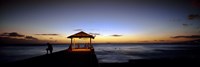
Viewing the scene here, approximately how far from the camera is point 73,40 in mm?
21750

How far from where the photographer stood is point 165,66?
13.0 metres

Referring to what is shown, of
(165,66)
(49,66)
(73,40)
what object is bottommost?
(165,66)

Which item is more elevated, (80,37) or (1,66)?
(80,37)

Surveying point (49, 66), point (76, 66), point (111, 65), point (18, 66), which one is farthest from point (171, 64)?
point (18, 66)

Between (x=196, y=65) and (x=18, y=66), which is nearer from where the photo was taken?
(x=18, y=66)

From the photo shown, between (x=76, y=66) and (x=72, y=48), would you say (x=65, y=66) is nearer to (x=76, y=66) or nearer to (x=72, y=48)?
(x=76, y=66)

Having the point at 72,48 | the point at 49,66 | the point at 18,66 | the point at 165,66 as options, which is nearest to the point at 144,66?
the point at 165,66

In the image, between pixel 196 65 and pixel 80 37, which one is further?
pixel 80 37

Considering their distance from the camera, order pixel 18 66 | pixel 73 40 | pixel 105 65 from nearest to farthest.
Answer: pixel 18 66 < pixel 105 65 < pixel 73 40

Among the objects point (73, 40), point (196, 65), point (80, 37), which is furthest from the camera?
point (73, 40)

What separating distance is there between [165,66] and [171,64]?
63cm

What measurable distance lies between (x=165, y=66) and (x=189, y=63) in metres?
2.08

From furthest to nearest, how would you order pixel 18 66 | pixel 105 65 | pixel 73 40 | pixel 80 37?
1. pixel 73 40
2. pixel 80 37
3. pixel 105 65
4. pixel 18 66

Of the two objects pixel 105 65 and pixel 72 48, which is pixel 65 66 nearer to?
pixel 105 65
